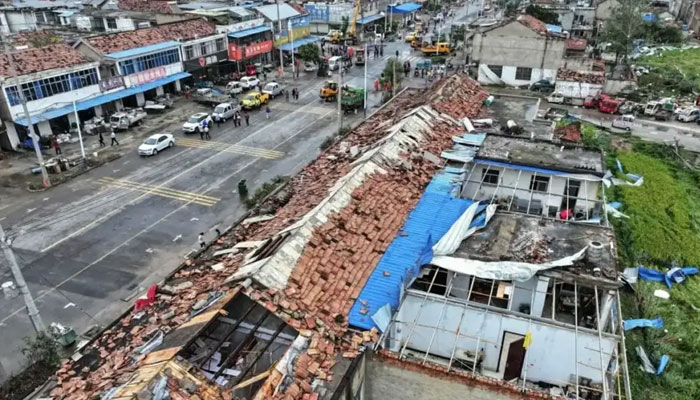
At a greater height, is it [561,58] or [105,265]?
[561,58]

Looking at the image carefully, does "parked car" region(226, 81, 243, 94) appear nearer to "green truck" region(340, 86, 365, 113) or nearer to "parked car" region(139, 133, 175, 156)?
"green truck" region(340, 86, 365, 113)

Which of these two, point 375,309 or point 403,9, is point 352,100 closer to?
point 375,309

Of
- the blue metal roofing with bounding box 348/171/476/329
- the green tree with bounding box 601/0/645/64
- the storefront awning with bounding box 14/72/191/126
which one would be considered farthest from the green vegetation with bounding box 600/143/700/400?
the storefront awning with bounding box 14/72/191/126

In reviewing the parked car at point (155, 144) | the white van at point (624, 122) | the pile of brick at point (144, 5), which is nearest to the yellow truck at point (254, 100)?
the parked car at point (155, 144)

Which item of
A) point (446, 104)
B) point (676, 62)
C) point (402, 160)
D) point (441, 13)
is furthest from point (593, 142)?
point (441, 13)

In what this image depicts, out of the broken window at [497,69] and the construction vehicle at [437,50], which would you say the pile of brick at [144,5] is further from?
the broken window at [497,69]

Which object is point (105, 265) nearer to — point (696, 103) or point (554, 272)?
point (554, 272)

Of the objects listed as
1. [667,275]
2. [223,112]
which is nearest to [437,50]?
[223,112]
